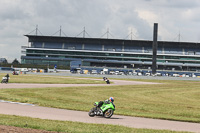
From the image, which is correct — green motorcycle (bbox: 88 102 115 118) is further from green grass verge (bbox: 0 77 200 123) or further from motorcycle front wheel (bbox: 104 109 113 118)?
green grass verge (bbox: 0 77 200 123)

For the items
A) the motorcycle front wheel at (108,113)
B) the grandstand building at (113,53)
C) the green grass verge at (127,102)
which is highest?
the grandstand building at (113,53)

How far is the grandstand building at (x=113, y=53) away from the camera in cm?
17238

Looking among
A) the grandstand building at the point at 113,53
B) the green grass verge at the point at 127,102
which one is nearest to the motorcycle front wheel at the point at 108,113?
the green grass verge at the point at 127,102

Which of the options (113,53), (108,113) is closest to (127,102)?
(108,113)

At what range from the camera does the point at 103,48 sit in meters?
177

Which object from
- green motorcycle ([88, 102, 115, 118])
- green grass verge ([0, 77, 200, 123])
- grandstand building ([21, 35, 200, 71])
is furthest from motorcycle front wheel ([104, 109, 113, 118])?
grandstand building ([21, 35, 200, 71])

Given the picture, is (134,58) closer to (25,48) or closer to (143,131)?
(25,48)

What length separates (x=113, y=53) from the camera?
6806 inches

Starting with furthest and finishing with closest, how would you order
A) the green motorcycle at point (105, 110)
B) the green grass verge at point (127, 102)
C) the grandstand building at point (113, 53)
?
1. the grandstand building at point (113, 53)
2. the green grass verge at point (127, 102)
3. the green motorcycle at point (105, 110)

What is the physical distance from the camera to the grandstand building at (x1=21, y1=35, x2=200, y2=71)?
566 ft

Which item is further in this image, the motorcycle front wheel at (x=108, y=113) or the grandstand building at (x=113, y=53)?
the grandstand building at (x=113, y=53)

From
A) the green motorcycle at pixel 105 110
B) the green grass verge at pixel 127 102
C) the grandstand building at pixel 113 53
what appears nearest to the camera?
the green motorcycle at pixel 105 110

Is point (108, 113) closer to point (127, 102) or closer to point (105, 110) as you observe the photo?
point (105, 110)

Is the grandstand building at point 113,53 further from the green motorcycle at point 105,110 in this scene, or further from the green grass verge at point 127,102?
the green motorcycle at point 105,110
